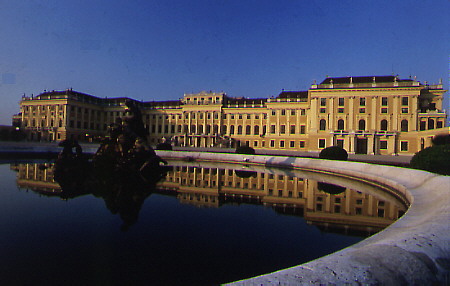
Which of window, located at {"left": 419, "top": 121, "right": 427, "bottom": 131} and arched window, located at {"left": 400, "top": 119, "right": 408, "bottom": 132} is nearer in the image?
window, located at {"left": 419, "top": 121, "right": 427, "bottom": 131}

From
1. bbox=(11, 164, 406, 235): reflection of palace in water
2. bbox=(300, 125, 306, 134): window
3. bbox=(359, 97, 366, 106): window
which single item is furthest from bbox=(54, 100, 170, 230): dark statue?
bbox=(300, 125, 306, 134): window

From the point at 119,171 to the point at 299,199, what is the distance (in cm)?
735

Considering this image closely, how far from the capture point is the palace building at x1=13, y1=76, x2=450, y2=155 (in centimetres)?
3844

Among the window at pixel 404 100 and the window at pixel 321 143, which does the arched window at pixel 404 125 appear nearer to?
the window at pixel 404 100

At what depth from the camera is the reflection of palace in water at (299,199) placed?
5.04 m

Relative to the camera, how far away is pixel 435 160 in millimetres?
9156

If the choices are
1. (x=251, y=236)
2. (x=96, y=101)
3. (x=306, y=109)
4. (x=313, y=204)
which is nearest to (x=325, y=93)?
(x=306, y=109)

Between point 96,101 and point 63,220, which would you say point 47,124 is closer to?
point 96,101

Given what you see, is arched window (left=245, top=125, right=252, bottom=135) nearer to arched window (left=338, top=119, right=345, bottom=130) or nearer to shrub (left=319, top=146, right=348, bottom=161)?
arched window (left=338, top=119, right=345, bottom=130)

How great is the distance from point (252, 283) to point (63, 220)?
4478 mm

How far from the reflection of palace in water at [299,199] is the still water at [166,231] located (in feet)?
0.09

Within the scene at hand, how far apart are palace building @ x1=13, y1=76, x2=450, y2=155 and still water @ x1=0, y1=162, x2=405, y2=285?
103 ft

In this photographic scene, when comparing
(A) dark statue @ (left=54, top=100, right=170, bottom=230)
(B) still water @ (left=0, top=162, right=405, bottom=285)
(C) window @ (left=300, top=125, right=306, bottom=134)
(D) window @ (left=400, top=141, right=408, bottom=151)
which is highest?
(C) window @ (left=300, top=125, right=306, bottom=134)

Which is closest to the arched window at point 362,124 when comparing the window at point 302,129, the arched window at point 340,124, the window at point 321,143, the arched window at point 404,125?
the arched window at point 340,124
